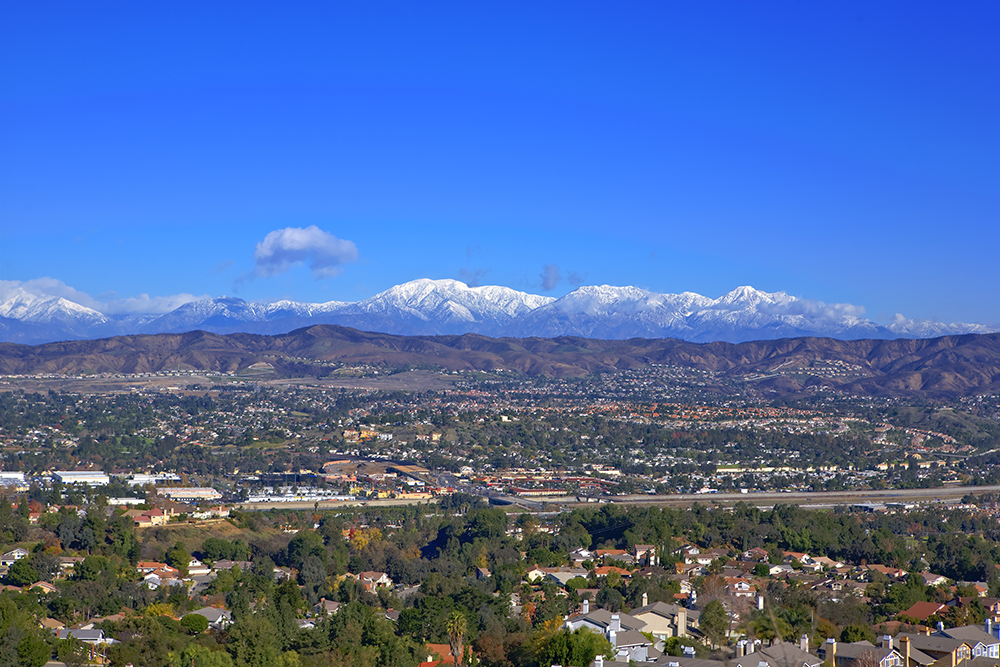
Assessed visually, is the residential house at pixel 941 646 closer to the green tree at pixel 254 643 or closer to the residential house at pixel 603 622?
the residential house at pixel 603 622

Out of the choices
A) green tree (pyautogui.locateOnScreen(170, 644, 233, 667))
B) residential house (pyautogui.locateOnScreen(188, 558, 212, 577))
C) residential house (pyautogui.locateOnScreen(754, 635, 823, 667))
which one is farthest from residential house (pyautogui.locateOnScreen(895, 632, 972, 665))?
residential house (pyautogui.locateOnScreen(188, 558, 212, 577))

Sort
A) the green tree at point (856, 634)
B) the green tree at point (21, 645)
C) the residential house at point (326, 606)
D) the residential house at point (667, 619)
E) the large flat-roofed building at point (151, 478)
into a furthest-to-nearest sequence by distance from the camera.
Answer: the large flat-roofed building at point (151, 478), the residential house at point (326, 606), the residential house at point (667, 619), the green tree at point (856, 634), the green tree at point (21, 645)

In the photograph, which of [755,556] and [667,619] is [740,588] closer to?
[667,619]

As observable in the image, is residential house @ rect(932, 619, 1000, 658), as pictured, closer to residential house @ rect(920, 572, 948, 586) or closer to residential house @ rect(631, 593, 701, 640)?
residential house @ rect(631, 593, 701, 640)

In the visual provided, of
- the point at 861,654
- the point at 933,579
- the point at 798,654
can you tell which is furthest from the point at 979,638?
the point at 933,579

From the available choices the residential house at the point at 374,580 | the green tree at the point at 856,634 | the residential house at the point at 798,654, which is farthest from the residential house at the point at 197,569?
the green tree at the point at 856,634

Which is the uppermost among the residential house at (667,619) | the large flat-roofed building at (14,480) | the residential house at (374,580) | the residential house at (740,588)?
the residential house at (667,619)
